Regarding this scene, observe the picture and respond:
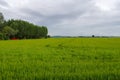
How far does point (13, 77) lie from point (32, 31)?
107m

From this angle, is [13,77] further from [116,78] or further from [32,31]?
[32,31]

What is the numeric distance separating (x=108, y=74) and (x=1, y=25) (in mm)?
103564

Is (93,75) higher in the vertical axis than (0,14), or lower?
lower

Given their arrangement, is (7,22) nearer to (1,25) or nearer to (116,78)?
(1,25)

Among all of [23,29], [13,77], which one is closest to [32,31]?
[23,29]

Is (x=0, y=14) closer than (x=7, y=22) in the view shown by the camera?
Yes

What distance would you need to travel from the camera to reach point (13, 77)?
839 cm

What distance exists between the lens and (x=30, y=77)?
8.16 m

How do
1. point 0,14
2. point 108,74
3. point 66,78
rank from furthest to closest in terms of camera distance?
point 0,14 → point 108,74 → point 66,78

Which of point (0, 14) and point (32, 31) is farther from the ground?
point (0, 14)

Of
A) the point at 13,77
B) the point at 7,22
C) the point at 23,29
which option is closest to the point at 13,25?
the point at 23,29

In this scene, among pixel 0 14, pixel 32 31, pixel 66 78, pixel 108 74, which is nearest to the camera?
pixel 66 78

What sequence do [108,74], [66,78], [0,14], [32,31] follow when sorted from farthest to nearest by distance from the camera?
[32,31], [0,14], [108,74], [66,78]

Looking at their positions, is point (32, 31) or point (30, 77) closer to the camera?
point (30, 77)
